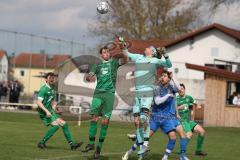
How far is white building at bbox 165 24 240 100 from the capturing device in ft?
160

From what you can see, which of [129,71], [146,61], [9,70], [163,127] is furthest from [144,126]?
[9,70]

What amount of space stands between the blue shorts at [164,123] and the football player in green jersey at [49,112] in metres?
2.69

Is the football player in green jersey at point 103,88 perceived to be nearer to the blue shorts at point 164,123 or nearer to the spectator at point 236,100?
the blue shorts at point 164,123

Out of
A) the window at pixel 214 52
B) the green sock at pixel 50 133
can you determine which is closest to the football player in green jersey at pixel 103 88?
the green sock at pixel 50 133

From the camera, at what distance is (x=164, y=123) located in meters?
13.9

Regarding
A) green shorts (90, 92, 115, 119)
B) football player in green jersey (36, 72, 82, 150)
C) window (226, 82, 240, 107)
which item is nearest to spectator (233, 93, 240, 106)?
window (226, 82, 240, 107)

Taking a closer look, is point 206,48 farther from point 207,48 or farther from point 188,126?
point 188,126

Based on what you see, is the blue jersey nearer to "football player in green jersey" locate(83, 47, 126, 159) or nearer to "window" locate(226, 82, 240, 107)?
"football player in green jersey" locate(83, 47, 126, 159)

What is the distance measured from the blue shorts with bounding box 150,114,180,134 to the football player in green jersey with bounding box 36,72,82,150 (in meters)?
2.69

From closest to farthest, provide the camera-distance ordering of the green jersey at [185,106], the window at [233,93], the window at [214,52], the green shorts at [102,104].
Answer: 1. the green shorts at [102,104]
2. the green jersey at [185,106]
3. the window at [233,93]
4. the window at [214,52]

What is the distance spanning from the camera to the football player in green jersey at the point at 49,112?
16.1 meters

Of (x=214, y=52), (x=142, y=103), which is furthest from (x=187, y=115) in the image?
(x=214, y=52)

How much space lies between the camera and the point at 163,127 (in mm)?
13945

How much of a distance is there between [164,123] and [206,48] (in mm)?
37085
